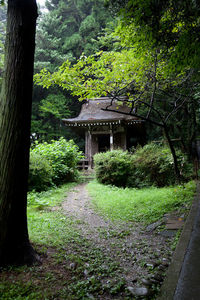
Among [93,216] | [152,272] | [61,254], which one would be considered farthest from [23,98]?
[93,216]

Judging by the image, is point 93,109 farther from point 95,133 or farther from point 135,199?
point 135,199

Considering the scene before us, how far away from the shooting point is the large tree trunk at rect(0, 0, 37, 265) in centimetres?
228

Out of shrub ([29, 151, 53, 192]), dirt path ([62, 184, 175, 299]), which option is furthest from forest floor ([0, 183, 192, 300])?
shrub ([29, 151, 53, 192])

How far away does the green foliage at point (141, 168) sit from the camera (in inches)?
322

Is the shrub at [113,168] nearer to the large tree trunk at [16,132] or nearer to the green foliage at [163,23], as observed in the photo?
the green foliage at [163,23]

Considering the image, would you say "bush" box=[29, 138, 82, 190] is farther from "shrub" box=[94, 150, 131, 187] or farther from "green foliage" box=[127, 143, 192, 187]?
"green foliage" box=[127, 143, 192, 187]

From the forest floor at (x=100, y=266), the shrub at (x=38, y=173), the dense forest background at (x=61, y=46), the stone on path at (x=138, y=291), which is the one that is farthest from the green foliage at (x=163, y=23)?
the dense forest background at (x=61, y=46)

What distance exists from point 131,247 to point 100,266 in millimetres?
795

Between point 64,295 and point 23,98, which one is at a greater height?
point 23,98

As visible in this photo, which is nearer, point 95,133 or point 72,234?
point 72,234

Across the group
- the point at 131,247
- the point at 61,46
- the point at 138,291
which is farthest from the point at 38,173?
the point at 61,46

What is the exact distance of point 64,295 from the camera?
1.90 meters

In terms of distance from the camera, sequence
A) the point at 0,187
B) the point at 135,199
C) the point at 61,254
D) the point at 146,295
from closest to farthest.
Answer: the point at 146,295 → the point at 0,187 → the point at 61,254 → the point at 135,199

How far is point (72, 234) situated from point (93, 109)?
46.3 ft
